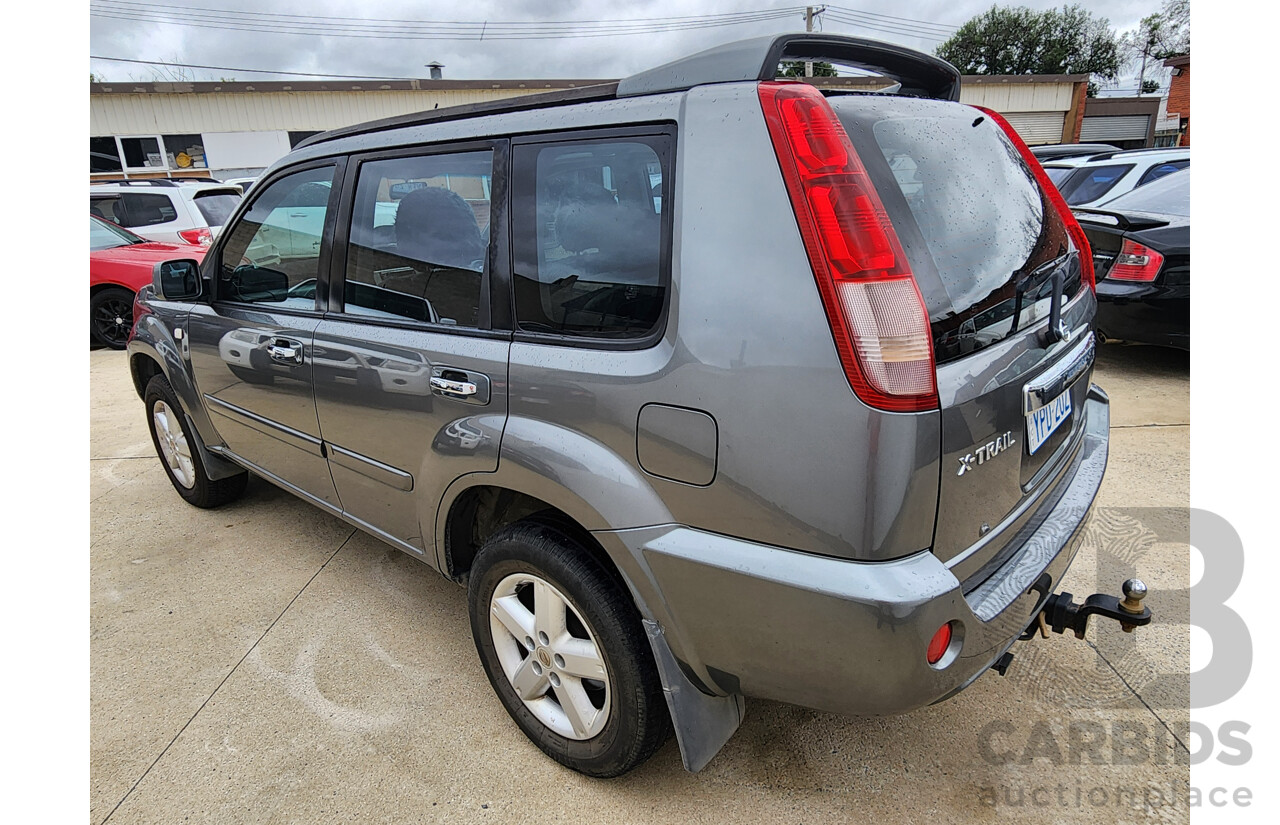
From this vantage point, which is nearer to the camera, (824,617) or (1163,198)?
(824,617)

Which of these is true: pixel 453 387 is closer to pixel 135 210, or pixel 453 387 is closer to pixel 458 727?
pixel 458 727

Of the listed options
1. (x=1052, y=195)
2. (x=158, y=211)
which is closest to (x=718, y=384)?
(x=1052, y=195)

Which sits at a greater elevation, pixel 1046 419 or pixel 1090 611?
pixel 1046 419

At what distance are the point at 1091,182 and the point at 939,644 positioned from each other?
23.2ft

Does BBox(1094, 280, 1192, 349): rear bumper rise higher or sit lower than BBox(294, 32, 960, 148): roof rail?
lower

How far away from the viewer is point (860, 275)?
4.32 ft

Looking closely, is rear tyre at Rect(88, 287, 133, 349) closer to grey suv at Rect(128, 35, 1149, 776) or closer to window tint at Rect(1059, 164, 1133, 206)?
grey suv at Rect(128, 35, 1149, 776)

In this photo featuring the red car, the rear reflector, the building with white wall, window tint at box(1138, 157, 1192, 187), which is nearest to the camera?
the rear reflector

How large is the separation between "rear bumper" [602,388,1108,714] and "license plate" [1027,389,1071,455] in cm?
29

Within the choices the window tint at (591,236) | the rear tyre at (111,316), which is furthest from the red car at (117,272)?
the window tint at (591,236)

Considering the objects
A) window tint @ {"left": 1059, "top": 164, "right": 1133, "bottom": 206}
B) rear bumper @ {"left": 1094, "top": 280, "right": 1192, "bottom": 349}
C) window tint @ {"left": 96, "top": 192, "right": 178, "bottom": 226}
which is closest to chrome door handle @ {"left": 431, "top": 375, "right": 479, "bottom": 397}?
rear bumper @ {"left": 1094, "top": 280, "right": 1192, "bottom": 349}

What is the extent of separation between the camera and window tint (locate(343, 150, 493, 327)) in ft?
6.59

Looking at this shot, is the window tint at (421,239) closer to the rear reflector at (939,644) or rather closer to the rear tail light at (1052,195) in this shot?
the rear reflector at (939,644)

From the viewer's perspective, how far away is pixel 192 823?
6.33 ft
